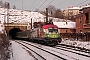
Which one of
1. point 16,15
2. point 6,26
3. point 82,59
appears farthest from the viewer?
point 16,15

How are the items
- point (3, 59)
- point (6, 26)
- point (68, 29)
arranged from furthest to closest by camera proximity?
1. point (6, 26)
2. point (68, 29)
3. point (3, 59)

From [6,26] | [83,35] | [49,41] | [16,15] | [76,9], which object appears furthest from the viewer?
[76,9]

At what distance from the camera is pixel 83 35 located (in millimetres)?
33812

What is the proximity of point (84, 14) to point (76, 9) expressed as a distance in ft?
338

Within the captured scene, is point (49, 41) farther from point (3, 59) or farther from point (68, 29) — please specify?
point (68, 29)

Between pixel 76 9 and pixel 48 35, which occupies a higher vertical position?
pixel 76 9

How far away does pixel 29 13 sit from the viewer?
125 meters

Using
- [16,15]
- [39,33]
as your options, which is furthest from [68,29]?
[16,15]

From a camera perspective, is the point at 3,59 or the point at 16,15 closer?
the point at 3,59

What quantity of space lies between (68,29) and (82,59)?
44.5 metres

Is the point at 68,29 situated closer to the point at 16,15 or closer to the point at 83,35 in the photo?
the point at 83,35

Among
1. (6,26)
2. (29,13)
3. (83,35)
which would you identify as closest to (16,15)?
(29,13)

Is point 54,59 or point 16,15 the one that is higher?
point 16,15

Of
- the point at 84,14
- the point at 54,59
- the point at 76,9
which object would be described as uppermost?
the point at 76,9
